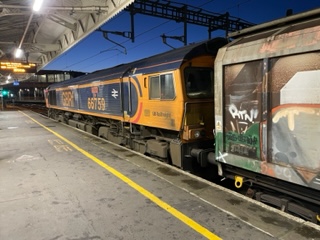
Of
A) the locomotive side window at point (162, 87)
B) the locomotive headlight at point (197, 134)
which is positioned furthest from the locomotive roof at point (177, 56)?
the locomotive headlight at point (197, 134)

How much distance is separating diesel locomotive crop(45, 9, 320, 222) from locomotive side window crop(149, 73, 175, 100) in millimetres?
28

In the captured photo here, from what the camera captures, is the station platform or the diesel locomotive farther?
the diesel locomotive

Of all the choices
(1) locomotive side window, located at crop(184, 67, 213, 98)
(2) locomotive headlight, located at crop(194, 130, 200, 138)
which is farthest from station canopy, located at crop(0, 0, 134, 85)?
(2) locomotive headlight, located at crop(194, 130, 200, 138)

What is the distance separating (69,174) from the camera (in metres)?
6.53

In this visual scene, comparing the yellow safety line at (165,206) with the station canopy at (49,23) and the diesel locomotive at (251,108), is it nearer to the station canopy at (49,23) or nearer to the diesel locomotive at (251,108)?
the diesel locomotive at (251,108)

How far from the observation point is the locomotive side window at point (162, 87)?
7020 mm

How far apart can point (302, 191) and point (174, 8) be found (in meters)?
18.6

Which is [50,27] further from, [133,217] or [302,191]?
[302,191]

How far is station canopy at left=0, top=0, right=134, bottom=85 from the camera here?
10.1 meters

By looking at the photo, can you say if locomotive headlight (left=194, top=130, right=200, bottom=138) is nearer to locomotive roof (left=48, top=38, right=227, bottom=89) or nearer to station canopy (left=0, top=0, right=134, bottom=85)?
locomotive roof (left=48, top=38, right=227, bottom=89)

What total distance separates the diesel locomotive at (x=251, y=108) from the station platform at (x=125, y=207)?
1.63ft

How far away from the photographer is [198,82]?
7.00 metres

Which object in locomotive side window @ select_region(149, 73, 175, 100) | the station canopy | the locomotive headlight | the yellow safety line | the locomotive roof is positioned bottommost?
the yellow safety line

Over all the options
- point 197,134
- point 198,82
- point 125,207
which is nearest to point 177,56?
point 198,82
